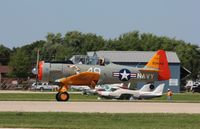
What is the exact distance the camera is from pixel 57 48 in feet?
439

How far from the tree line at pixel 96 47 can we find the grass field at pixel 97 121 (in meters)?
92.8

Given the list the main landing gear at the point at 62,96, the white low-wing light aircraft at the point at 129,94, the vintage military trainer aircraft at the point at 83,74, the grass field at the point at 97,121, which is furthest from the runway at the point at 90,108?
the white low-wing light aircraft at the point at 129,94

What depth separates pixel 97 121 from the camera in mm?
18969

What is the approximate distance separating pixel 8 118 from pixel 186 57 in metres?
105

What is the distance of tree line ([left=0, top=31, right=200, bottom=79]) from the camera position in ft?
379

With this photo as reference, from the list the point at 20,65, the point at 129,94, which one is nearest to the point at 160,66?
the point at 129,94

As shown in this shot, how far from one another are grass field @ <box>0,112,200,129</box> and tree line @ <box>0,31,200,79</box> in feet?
305

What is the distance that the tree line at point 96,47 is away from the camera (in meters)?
116

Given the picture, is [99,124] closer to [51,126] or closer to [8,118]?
[51,126]

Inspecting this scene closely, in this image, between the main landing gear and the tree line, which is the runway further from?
the tree line

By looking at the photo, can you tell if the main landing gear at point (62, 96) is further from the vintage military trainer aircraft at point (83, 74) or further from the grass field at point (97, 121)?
the grass field at point (97, 121)

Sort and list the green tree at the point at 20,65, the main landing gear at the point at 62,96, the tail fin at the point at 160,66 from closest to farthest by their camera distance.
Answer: the main landing gear at the point at 62,96 → the tail fin at the point at 160,66 → the green tree at the point at 20,65

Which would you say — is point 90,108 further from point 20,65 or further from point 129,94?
point 20,65

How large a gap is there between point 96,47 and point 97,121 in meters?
116
